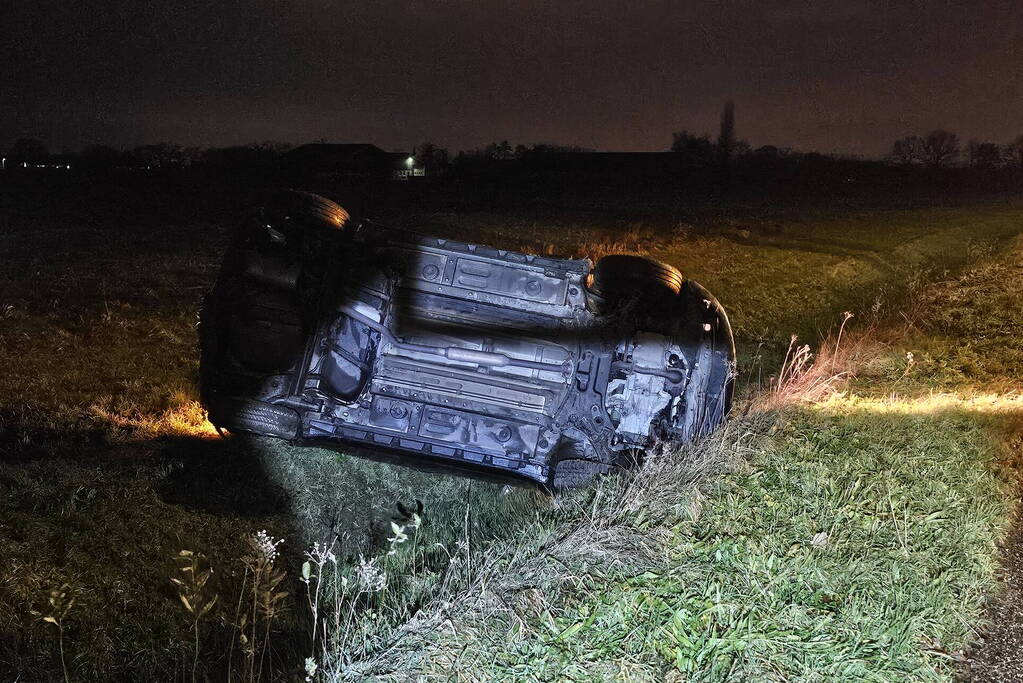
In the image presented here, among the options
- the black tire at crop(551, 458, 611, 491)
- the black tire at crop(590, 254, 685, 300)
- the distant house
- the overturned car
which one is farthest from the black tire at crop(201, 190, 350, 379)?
the distant house

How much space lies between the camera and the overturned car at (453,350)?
5.95m

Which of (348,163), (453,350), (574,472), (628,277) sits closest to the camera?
(453,350)

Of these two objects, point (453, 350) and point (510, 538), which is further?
point (453, 350)

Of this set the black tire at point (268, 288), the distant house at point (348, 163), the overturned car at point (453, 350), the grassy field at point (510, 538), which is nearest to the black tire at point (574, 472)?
the overturned car at point (453, 350)

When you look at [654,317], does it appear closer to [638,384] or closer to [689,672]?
[638,384]

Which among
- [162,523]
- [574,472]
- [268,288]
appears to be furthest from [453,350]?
[162,523]

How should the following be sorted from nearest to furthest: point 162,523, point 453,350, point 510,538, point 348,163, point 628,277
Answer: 1. point 510,538
2. point 162,523
3. point 453,350
4. point 628,277
5. point 348,163

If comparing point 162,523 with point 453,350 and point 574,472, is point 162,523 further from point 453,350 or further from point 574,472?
point 574,472

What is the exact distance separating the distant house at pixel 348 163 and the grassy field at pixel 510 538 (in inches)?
1181

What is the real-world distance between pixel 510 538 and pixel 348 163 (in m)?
42.6

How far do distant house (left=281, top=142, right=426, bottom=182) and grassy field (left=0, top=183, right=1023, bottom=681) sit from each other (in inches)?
1181

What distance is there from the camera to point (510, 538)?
16.3ft

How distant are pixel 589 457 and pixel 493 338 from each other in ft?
3.83

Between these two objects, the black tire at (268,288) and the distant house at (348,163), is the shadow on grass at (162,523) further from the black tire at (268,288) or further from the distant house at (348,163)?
the distant house at (348,163)
